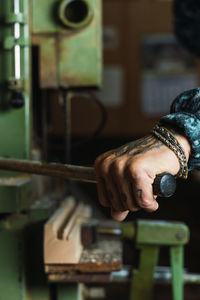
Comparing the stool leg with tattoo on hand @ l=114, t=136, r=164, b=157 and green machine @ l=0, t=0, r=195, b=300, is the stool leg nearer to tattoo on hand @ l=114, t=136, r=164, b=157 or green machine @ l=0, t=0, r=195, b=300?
green machine @ l=0, t=0, r=195, b=300

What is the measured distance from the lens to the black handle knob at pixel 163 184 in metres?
0.62

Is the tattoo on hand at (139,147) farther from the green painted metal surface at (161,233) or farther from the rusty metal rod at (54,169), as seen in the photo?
the green painted metal surface at (161,233)

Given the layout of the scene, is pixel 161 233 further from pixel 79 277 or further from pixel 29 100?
Result: pixel 29 100

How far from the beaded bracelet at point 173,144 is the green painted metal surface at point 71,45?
42cm

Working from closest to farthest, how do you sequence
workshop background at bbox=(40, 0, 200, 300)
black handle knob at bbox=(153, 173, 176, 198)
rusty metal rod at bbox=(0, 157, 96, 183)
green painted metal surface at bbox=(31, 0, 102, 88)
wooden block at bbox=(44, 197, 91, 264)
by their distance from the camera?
1. black handle knob at bbox=(153, 173, 176, 198)
2. rusty metal rod at bbox=(0, 157, 96, 183)
3. wooden block at bbox=(44, 197, 91, 264)
4. green painted metal surface at bbox=(31, 0, 102, 88)
5. workshop background at bbox=(40, 0, 200, 300)

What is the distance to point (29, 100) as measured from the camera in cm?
103

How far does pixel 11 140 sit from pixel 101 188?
406 millimetres

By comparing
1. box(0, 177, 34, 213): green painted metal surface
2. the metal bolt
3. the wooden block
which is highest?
box(0, 177, 34, 213): green painted metal surface

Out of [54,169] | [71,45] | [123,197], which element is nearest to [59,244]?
[54,169]

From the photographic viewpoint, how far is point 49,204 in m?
1.05

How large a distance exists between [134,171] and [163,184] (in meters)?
0.05

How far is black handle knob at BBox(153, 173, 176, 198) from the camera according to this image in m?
0.62

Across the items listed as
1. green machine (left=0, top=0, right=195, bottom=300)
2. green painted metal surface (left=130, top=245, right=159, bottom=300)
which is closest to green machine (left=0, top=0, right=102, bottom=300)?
green machine (left=0, top=0, right=195, bottom=300)

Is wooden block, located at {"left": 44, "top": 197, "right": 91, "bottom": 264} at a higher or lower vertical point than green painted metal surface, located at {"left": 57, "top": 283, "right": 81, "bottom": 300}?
higher
